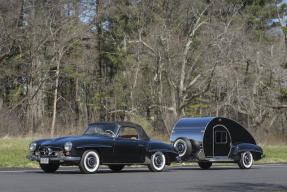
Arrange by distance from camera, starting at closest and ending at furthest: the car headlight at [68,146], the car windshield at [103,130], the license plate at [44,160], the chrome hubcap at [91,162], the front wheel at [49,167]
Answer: the car headlight at [68,146] < the license plate at [44,160] < the chrome hubcap at [91,162] < the front wheel at [49,167] < the car windshield at [103,130]

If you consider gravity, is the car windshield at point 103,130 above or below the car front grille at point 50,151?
above

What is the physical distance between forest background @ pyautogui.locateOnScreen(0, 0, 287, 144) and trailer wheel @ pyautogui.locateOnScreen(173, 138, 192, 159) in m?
20.9

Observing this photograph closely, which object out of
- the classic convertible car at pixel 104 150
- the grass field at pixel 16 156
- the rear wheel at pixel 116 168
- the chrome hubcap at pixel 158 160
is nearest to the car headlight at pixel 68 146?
the classic convertible car at pixel 104 150

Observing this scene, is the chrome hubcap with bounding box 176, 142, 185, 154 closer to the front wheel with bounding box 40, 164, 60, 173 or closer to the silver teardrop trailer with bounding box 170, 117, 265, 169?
the silver teardrop trailer with bounding box 170, 117, 265, 169

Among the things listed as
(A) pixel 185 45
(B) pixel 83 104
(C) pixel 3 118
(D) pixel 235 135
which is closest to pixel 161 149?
(D) pixel 235 135

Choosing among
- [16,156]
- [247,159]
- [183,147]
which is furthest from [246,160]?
[16,156]

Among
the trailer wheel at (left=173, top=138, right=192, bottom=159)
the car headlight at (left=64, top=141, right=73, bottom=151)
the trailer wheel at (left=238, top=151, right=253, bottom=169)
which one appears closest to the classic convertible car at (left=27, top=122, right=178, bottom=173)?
the car headlight at (left=64, top=141, right=73, bottom=151)

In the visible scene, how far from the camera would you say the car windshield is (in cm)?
1807

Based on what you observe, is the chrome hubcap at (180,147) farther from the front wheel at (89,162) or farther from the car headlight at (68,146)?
the car headlight at (68,146)

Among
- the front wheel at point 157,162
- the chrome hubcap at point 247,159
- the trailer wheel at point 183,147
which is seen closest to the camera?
the front wheel at point 157,162

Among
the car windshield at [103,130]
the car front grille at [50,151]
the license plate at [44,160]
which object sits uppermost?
the car windshield at [103,130]

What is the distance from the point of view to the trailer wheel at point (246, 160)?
21312mm

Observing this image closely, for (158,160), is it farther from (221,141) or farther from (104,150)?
(221,141)

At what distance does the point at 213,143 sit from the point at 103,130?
4.90 m
